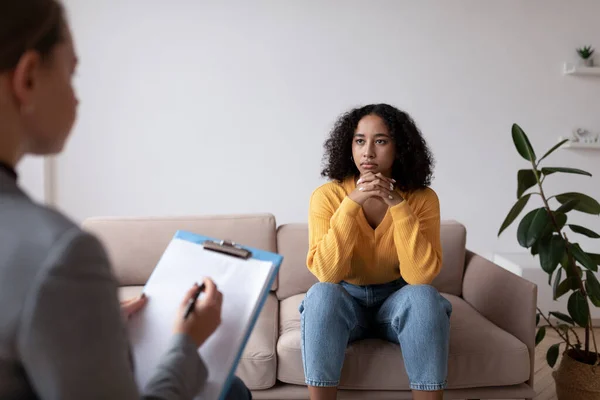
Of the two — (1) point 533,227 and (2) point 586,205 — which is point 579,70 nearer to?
(2) point 586,205

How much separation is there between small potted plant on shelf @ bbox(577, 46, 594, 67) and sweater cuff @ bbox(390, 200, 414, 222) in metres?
Result: 2.18

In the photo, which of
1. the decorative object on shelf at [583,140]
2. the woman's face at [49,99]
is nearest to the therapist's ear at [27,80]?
the woman's face at [49,99]

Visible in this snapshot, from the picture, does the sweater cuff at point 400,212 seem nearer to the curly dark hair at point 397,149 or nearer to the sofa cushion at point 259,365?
the curly dark hair at point 397,149

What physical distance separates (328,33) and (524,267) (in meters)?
1.79

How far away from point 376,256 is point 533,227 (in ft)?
1.91

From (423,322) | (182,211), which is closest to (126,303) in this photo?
(423,322)

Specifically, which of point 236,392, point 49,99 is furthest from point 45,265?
point 236,392

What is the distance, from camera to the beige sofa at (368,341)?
1.71 m

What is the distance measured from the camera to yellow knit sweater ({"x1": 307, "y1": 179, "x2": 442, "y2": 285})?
177 cm

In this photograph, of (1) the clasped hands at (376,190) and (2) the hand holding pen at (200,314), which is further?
(1) the clasped hands at (376,190)

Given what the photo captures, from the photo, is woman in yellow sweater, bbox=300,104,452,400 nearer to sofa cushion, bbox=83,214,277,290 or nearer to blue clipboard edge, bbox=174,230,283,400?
sofa cushion, bbox=83,214,277,290

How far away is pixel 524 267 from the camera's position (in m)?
3.00

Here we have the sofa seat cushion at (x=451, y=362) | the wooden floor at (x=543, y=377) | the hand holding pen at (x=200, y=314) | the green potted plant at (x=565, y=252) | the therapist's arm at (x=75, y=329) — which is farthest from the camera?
the wooden floor at (x=543, y=377)

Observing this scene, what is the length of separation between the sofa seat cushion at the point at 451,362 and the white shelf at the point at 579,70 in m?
2.14
